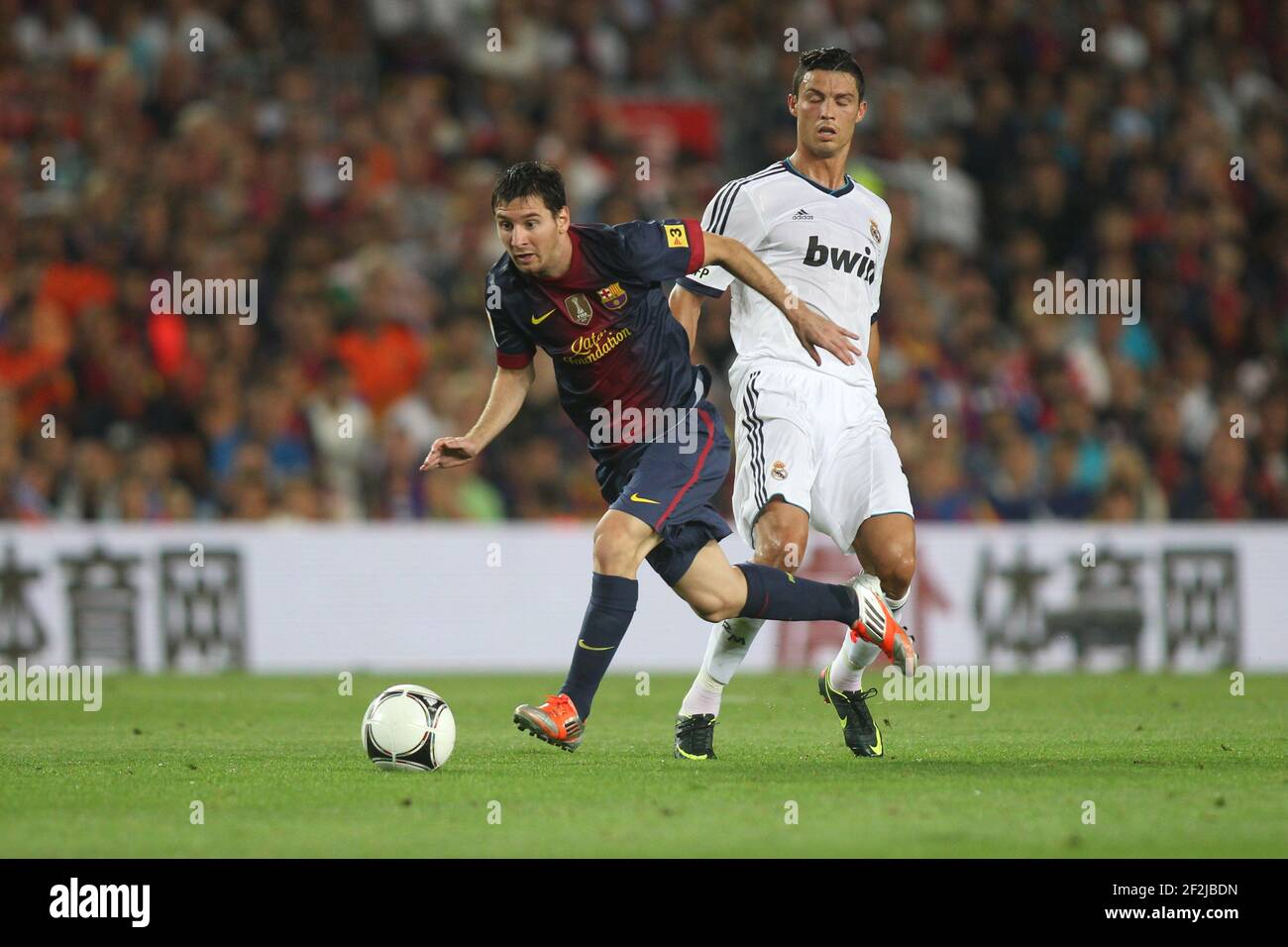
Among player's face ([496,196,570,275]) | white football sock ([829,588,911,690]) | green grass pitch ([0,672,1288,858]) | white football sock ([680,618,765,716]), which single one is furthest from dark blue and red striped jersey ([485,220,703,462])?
green grass pitch ([0,672,1288,858])

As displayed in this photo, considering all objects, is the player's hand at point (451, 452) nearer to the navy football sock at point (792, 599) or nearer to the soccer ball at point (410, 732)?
the soccer ball at point (410, 732)

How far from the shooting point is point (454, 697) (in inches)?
420

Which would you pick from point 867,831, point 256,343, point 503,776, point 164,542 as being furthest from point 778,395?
point 256,343

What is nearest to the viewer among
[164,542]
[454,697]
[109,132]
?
[454,697]

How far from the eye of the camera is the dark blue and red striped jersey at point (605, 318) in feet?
23.2

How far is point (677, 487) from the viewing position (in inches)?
278

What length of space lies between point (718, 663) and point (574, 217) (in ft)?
26.7

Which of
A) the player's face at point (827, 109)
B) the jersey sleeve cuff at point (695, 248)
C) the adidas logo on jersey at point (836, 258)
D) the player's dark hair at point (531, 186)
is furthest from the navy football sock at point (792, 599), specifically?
the player's face at point (827, 109)

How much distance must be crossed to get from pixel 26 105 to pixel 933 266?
746 centimetres

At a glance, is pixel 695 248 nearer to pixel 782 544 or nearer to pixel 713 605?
pixel 782 544

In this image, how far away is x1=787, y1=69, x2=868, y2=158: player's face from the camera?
7598 millimetres

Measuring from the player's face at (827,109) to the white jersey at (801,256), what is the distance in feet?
0.60

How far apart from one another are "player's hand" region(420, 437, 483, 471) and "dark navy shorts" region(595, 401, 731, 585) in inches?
22.5
